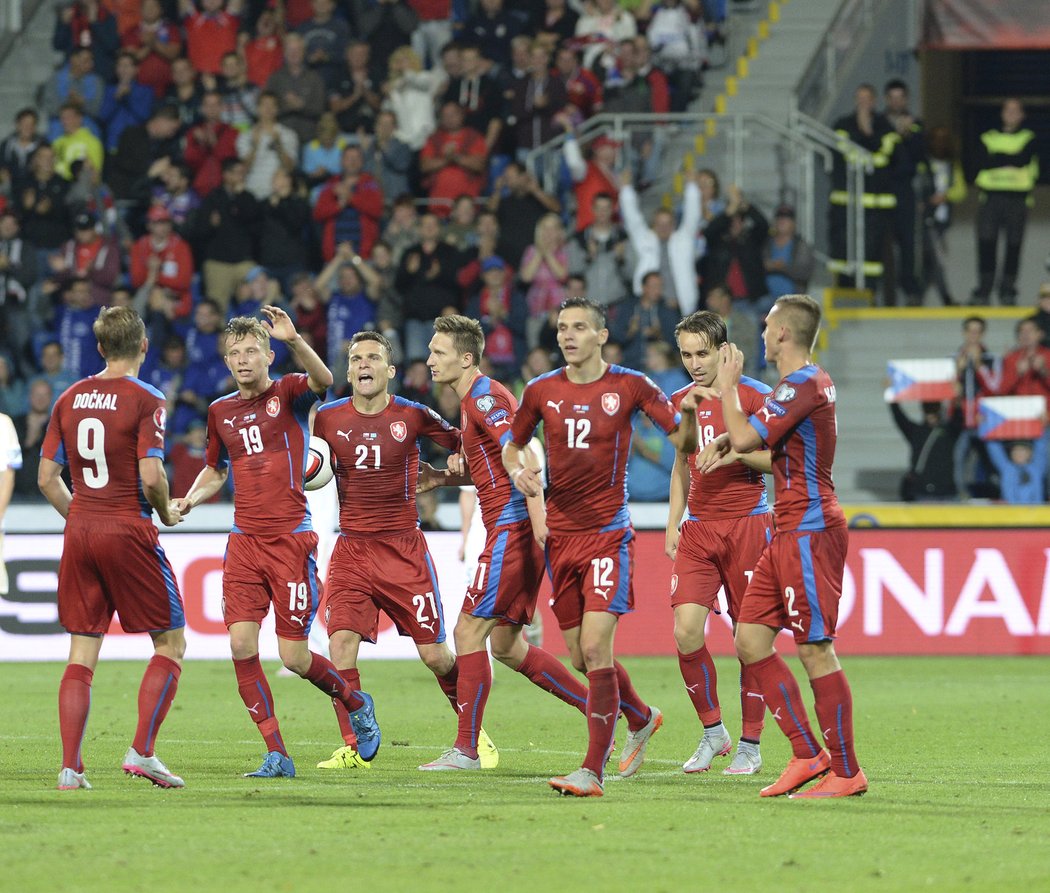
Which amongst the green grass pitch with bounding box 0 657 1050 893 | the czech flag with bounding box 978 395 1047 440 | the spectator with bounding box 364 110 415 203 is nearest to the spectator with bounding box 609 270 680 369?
the czech flag with bounding box 978 395 1047 440

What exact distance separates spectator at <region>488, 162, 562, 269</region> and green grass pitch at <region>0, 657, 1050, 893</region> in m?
8.73

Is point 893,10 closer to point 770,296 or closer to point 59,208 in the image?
point 770,296

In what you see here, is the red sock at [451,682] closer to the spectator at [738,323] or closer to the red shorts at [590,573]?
the red shorts at [590,573]

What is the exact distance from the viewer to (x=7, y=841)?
721 cm

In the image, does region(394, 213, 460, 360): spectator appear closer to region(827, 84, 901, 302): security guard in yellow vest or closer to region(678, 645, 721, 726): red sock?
region(827, 84, 901, 302): security guard in yellow vest

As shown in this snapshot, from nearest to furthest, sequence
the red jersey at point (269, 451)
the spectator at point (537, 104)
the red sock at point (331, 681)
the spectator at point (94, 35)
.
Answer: the red sock at point (331, 681) < the red jersey at point (269, 451) < the spectator at point (537, 104) < the spectator at point (94, 35)

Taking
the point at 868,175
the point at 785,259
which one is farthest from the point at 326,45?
the point at 868,175

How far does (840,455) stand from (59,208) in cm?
920

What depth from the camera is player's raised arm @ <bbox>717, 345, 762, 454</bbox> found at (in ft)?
27.0

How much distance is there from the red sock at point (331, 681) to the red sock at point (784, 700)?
222 centimetres

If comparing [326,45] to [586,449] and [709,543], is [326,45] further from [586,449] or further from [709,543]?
[586,449]

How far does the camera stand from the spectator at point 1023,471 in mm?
18625

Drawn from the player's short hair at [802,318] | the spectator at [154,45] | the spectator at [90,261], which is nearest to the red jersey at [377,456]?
the player's short hair at [802,318]

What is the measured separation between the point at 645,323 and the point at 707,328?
32.0 ft
